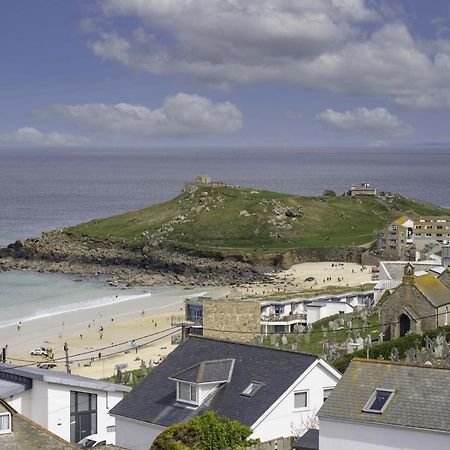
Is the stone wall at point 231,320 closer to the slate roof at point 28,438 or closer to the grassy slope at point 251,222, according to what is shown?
the slate roof at point 28,438

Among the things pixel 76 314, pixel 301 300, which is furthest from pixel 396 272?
pixel 76 314

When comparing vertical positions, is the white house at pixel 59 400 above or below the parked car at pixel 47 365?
above

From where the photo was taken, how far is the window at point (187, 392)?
20250 millimetres

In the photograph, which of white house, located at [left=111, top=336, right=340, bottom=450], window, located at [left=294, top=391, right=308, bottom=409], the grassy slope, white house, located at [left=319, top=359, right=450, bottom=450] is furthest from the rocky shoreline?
white house, located at [left=319, top=359, right=450, bottom=450]

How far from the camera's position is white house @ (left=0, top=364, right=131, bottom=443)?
62.5 feet

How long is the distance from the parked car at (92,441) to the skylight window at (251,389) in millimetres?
3051

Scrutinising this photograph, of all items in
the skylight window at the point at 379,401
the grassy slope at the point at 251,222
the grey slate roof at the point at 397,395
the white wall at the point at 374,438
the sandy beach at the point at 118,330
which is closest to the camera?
the white wall at the point at 374,438

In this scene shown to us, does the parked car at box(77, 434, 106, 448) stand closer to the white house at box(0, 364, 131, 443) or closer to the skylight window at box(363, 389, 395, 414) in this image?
the white house at box(0, 364, 131, 443)

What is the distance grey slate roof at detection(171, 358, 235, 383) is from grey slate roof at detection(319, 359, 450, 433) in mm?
3198

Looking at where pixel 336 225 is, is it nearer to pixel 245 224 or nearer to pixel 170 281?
pixel 245 224

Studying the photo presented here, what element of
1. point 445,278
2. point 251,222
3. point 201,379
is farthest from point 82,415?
point 251,222

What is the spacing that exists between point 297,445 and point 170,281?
73668 mm

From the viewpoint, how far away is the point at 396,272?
213ft

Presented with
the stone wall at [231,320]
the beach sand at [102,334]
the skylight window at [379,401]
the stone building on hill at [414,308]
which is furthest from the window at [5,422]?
the beach sand at [102,334]
